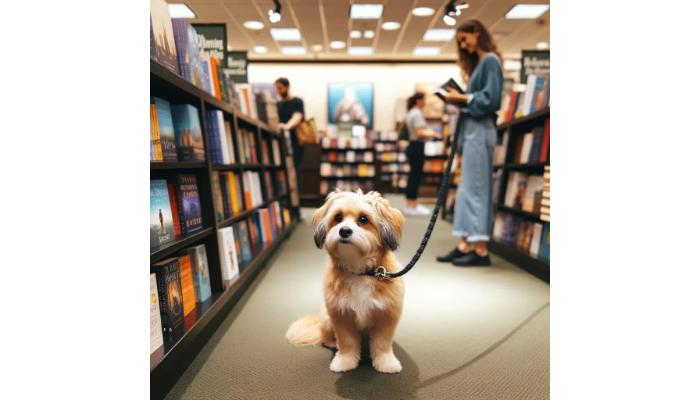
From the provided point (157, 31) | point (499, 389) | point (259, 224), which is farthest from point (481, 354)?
point (259, 224)

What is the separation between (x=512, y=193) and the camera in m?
3.87

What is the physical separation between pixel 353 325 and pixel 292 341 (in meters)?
0.44

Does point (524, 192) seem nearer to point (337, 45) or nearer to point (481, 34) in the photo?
point (481, 34)

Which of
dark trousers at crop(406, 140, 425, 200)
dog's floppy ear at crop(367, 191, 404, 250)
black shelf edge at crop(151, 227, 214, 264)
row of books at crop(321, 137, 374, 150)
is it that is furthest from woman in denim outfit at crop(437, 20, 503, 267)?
row of books at crop(321, 137, 374, 150)

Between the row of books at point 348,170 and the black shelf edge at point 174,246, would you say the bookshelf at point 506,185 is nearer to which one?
the black shelf edge at point 174,246

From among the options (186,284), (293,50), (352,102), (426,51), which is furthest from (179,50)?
(352,102)

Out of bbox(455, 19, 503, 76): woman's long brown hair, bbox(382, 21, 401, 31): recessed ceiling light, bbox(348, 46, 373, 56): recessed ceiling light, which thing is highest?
bbox(348, 46, 373, 56): recessed ceiling light

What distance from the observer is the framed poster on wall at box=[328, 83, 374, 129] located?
39.8 ft

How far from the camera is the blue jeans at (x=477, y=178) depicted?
321 centimetres

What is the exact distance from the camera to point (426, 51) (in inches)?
435

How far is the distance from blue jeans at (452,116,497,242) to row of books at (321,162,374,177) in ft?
24.7

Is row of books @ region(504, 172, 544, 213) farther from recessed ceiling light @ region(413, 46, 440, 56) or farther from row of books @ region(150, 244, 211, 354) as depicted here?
recessed ceiling light @ region(413, 46, 440, 56)
